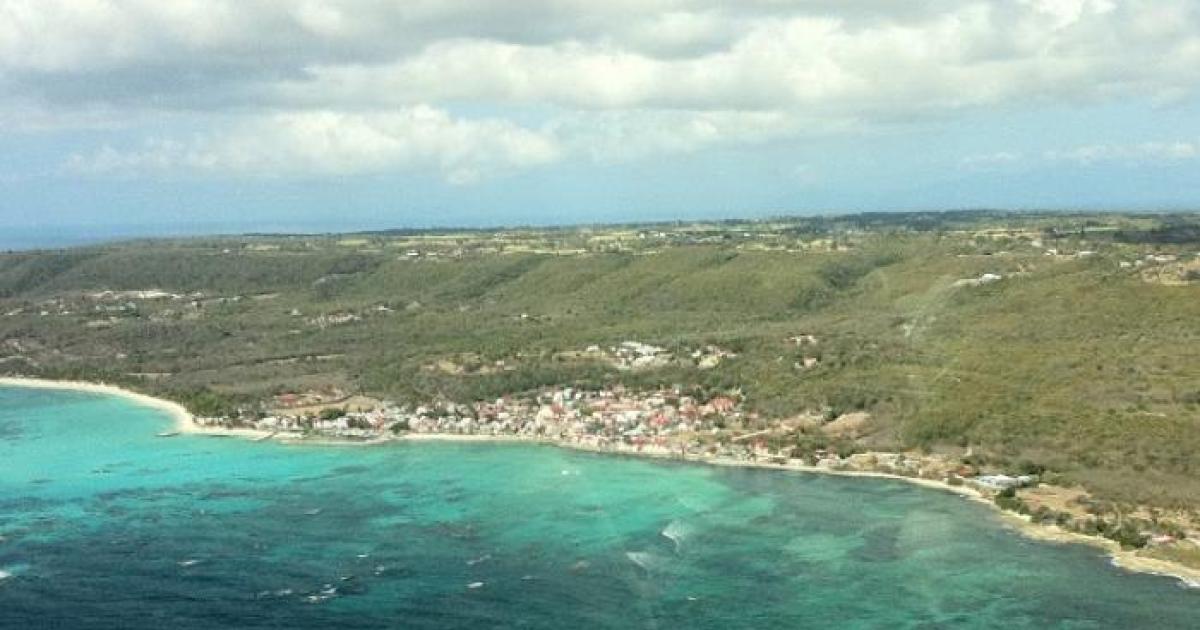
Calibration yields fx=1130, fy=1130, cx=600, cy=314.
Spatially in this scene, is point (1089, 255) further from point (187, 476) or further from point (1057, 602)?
point (187, 476)

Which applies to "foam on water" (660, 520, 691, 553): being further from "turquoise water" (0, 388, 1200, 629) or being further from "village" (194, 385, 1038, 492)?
"village" (194, 385, 1038, 492)

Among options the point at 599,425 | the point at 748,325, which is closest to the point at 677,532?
the point at 599,425

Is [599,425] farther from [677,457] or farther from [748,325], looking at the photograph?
[748,325]

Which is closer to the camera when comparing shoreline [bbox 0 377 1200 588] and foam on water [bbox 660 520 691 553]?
shoreline [bbox 0 377 1200 588]

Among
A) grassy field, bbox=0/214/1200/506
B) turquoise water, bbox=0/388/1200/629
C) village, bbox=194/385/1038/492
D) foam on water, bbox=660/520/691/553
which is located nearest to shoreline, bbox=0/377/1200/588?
village, bbox=194/385/1038/492

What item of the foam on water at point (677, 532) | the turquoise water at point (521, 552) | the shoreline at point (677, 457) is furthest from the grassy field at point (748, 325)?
the foam on water at point (677, 532)

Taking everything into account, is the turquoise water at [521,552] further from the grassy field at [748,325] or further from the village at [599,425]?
the grassy field at [748,325]

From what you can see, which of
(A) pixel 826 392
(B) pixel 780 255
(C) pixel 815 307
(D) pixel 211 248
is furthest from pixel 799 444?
(D) pixel 211 248
